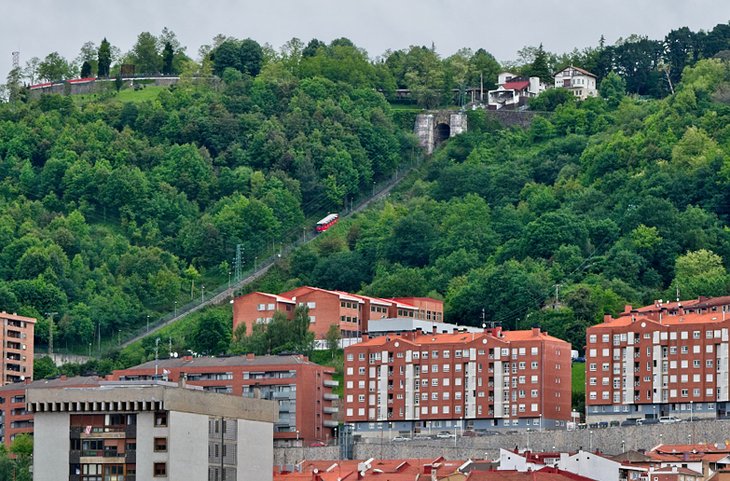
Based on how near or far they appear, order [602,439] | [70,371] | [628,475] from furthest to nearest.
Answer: [70,371] → [602,439] → [628,475]

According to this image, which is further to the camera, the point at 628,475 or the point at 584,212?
the point at 584,212

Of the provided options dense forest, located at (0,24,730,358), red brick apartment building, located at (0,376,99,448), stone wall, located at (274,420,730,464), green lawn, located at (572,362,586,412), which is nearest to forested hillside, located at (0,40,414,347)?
dense forest, located at (0,24,730,358)

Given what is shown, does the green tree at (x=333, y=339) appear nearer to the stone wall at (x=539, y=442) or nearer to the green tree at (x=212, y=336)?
the green tree at (x=212, y=336)

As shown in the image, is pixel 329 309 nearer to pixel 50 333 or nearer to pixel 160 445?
pixel 50 333

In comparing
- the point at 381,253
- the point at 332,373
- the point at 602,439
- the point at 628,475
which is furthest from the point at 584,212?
the point at 628,475

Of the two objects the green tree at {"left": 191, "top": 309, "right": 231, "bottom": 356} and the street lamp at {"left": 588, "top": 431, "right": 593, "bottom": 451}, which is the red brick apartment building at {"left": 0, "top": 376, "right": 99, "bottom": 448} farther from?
the street lamp at {"left": 588, "top": 431, "right": 593, "bottom": 451}

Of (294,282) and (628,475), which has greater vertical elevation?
(294,282)

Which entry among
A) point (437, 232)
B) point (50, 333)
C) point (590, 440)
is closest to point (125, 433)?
point (590, 440)


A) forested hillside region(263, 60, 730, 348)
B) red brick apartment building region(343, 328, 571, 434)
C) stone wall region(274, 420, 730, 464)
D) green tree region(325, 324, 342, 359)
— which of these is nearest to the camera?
stone wall region(274, 420, 730, 464)

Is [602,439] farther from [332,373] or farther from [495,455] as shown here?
[332,373]
